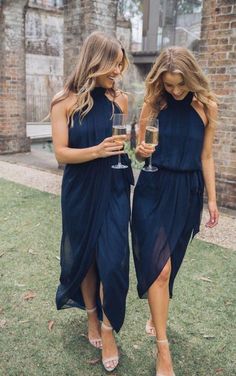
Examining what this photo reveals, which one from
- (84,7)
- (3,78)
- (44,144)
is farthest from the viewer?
(44,144)

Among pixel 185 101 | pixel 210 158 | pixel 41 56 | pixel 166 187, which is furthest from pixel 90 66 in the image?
pixel 41 56

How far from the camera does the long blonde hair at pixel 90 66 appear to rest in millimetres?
2252

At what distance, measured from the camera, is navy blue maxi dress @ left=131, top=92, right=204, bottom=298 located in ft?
8.05

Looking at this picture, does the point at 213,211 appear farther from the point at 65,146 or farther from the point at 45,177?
the point at 45,177

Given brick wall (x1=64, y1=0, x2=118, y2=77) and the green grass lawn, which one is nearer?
the green grass lawn

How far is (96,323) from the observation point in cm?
281

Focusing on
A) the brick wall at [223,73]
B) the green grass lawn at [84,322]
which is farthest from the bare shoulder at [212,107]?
the brick wall at [223,73]

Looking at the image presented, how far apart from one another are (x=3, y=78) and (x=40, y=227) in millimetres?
5880

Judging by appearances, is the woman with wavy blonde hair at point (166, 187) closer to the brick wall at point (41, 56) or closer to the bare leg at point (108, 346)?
the bare leg at point (108, 346)

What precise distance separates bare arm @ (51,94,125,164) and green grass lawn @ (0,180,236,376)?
133 centimetres

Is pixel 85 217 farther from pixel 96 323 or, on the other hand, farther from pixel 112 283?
pixel 96 323

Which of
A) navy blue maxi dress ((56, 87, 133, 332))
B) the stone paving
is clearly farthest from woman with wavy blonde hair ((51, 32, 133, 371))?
the stone paving

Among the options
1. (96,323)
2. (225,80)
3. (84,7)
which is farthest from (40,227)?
(84,7)

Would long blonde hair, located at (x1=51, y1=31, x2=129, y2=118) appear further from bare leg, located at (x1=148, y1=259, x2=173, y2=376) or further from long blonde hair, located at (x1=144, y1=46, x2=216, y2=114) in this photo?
bare leg, located at (x1=148, y1=259, x2=173, y2=376)
